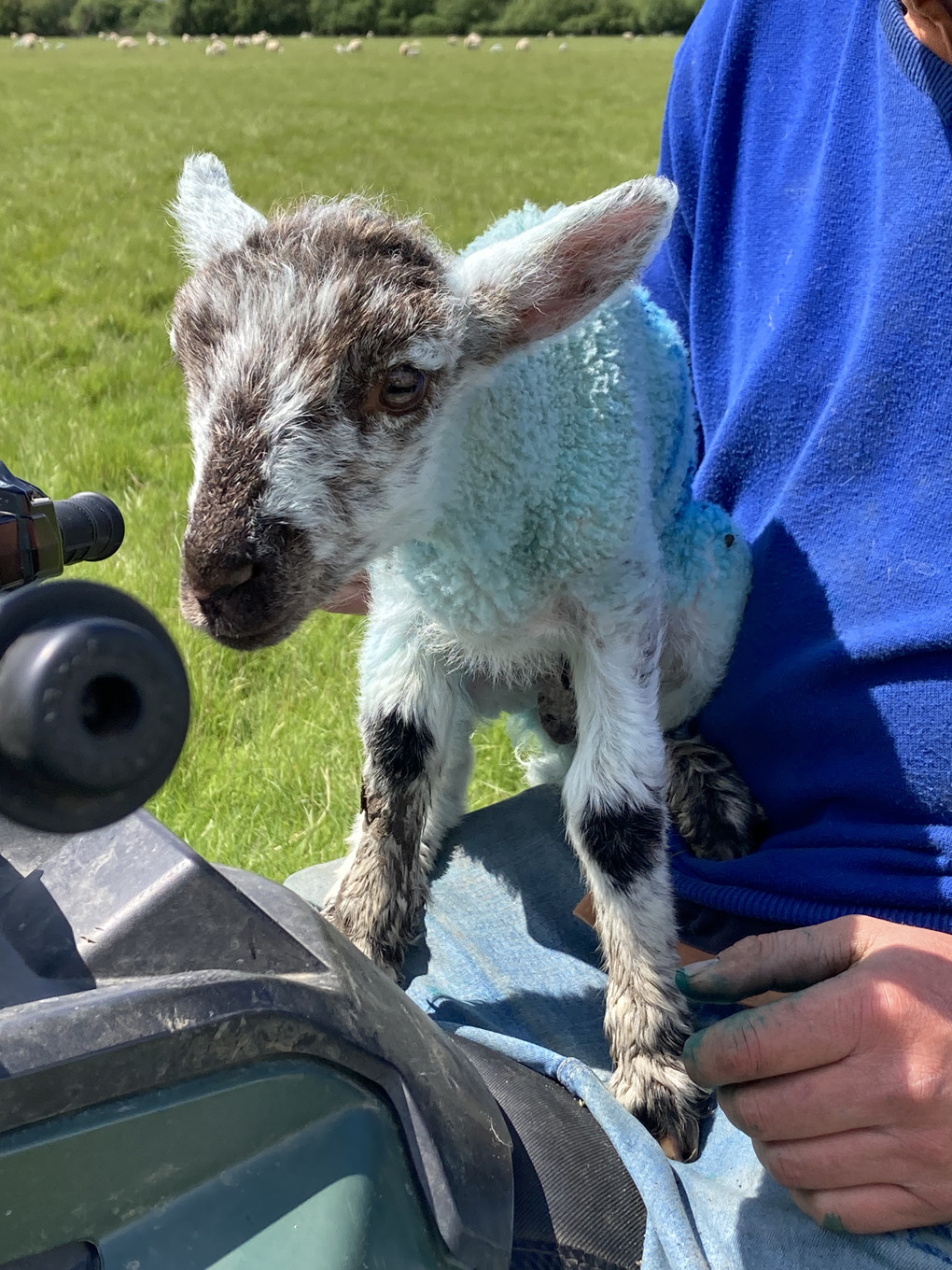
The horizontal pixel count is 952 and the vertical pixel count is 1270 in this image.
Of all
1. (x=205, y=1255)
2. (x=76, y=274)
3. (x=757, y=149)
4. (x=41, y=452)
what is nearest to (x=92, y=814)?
(x=205, y=1255)

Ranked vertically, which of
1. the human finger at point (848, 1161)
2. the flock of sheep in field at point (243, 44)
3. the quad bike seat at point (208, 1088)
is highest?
the quad bike seat at point (208, 1088)

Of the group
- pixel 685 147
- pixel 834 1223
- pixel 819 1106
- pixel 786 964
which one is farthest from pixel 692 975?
pixel 685 147

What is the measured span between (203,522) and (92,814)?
83 centimetres

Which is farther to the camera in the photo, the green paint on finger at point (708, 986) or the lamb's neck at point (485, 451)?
the lamb's neck at point (485, 451)

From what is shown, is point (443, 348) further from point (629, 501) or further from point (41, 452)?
point (41, 452)

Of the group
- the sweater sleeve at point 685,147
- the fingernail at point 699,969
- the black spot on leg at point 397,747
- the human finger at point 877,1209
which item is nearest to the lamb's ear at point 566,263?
the sweater sleeve at point 685,147

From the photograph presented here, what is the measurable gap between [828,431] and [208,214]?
1054 millimetres

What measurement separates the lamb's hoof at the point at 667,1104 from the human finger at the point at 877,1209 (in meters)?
0.33

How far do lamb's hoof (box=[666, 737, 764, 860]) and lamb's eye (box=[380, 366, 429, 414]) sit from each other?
34.3 inches

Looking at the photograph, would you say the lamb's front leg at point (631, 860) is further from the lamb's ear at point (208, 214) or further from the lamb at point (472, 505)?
the lamb's ear at point (208, 214)

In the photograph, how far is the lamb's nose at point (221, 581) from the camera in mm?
1530

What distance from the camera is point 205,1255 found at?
0.88m

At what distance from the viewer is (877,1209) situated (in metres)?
1.48

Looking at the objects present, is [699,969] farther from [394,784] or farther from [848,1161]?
[394,784]
